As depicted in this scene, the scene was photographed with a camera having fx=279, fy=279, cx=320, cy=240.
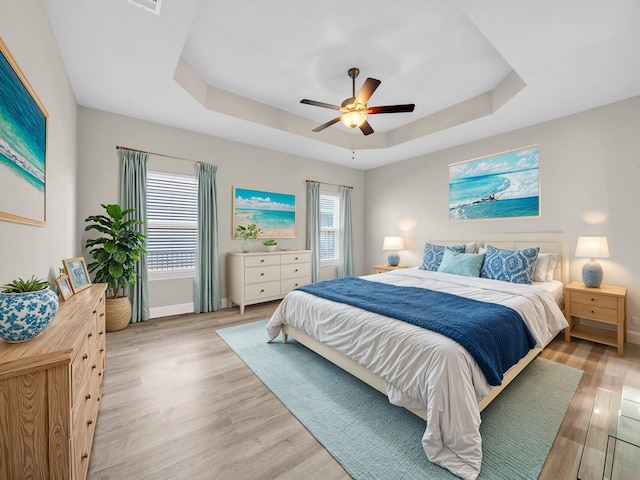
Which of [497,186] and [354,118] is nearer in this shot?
[354,118]

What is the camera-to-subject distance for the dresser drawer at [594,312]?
2845 mm

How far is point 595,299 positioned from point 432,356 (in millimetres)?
2615

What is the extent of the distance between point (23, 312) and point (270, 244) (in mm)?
3630

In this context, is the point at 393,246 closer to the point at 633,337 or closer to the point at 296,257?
the point at 296,257

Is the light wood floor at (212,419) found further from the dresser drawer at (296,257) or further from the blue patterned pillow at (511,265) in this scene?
the dresser drawer at (296,257)

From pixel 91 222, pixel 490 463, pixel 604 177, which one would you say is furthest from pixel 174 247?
pixel 604 177

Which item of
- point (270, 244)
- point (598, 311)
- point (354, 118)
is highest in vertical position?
point (354, 118)

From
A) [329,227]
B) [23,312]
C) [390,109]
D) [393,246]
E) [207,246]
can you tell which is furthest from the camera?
[329,227]

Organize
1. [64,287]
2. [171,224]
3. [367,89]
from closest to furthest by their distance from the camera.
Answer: [64,287]
[367,89]
[171,224]

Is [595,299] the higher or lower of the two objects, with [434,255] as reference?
lower

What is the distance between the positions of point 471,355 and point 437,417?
0.40 meters

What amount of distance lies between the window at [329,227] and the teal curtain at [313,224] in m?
0.27

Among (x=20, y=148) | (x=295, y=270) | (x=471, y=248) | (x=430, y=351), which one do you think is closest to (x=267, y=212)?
(x=295, y=270)

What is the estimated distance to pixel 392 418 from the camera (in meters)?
1.87
